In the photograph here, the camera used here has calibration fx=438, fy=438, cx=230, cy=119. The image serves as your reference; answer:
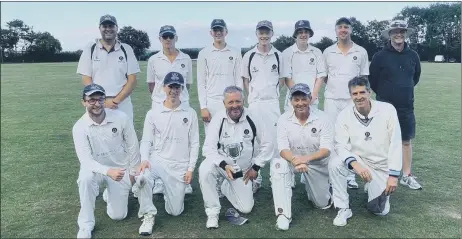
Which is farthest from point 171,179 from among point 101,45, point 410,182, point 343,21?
point 410,182

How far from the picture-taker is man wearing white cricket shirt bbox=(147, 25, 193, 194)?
20.2 ft

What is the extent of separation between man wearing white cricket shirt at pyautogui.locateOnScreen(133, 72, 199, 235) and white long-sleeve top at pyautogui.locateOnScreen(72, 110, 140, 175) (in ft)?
0.64

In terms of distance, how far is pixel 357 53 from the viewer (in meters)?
6.28

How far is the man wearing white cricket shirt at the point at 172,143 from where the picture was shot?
5.32m

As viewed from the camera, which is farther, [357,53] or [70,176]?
[70,176]

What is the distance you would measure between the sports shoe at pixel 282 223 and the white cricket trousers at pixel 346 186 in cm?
64

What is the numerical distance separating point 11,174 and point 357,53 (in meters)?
5.63

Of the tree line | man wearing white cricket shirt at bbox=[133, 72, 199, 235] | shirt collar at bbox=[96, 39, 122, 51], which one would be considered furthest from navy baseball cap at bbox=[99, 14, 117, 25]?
the tree line

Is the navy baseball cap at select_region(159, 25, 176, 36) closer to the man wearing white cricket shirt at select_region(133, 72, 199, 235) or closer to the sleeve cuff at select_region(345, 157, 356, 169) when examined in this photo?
the man wearing white cricket shirt at select_region(133, 72, 199, 235)

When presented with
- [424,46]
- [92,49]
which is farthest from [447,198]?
[424,46]

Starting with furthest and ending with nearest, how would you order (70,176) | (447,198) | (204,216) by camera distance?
1. (70,176)
2. (447,198)
3. (204,216)

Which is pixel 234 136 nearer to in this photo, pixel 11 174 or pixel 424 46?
pixel 11 174

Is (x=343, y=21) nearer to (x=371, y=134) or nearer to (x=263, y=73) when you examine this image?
(x=263, y=73)

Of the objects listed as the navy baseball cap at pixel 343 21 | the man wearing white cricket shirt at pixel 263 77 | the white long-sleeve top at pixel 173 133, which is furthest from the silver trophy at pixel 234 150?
the navy baseball cap at pixel 343 21
